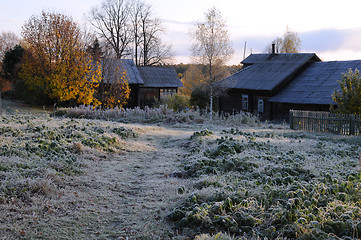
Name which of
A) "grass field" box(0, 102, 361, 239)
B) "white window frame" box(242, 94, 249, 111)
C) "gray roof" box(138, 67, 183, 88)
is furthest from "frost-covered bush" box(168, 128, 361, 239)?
"gray roof" box(138, 67, 183, 88)

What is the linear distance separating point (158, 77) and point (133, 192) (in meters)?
30.7

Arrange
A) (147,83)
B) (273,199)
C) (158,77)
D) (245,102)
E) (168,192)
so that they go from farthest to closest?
(158,77)
(147,83)
(245,102)
(168,192)
(273,199)

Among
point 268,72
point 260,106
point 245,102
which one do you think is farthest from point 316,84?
point 245,102

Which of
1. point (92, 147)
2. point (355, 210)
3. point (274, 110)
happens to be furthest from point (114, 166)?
point (274, 110)

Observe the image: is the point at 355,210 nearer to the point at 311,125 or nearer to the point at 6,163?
the point at 6,163

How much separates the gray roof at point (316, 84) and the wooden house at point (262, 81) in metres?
0.78

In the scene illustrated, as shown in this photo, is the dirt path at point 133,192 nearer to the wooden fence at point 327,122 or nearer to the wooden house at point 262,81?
the wooden fence at point 327,122

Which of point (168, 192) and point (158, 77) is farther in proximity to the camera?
point (158, 77)

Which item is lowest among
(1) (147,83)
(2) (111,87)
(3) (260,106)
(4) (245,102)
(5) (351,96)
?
(3) (260,106)

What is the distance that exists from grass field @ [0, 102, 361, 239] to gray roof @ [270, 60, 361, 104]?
55.1 feet

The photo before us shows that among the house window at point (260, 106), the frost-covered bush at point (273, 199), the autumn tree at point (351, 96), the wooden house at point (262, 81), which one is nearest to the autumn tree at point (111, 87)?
the wooden house at point (262, 81)

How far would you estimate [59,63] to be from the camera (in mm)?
27641

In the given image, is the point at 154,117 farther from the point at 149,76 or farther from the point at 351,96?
the point at 149,76

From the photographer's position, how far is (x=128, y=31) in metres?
48.0
